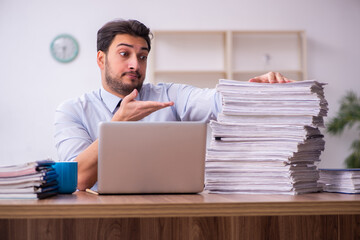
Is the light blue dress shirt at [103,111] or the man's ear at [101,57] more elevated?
the man's ear at [101,57]

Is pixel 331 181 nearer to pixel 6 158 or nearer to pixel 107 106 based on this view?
pixel 107 106

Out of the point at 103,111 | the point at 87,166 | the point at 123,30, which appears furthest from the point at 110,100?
the point at 87,166

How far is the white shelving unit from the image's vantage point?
4.83m

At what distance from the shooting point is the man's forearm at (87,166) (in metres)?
1.59

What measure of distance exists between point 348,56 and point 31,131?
3.29m

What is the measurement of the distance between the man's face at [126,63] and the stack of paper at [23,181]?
3.88 feet

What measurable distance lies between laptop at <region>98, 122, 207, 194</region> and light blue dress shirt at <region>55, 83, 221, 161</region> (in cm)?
74

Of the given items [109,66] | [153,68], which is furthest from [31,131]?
[109,66]

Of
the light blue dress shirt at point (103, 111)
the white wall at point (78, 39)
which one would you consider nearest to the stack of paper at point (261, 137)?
the light blue dress shirt at point (103, 111)

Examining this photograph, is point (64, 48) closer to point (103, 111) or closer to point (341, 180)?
point (103, 111)

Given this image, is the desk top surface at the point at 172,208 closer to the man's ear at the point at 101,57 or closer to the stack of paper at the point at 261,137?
the stack of paper at the point at 261,137

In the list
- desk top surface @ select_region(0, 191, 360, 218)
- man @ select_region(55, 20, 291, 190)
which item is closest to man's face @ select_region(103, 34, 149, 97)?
man @ select_region(55, 20, 291, 190)

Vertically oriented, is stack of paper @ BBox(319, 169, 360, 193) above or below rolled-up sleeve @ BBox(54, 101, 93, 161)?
below

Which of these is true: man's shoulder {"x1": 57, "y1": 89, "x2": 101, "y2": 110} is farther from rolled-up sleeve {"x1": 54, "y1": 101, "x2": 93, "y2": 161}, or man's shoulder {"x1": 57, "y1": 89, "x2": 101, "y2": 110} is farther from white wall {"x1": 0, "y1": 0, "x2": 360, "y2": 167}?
white wall {"x1": 0, "y1": 0, "x2": 360, "y2": 167}
